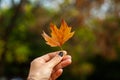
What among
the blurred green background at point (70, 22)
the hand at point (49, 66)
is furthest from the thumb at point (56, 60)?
the blurred green background at point (70, 22)

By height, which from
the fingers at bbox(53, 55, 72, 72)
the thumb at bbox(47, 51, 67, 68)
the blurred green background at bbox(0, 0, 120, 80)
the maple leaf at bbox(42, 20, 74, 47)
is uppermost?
the maple leaf at bbox(42, 20, 74, 47)

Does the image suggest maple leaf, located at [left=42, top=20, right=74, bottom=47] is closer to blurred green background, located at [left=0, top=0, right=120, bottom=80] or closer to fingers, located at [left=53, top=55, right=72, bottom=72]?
fingers, located at [left=53, top=55, right=72, bottom=72]

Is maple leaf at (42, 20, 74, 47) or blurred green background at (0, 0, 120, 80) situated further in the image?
blurred green background at (0, 0, 120, 80)

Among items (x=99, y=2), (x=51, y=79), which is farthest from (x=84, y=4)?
(x=51, y=79)

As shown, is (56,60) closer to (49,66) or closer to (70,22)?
(49,66)

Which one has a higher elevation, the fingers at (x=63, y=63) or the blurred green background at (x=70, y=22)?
the fingers at (x=63, y=63)

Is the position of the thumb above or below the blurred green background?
above

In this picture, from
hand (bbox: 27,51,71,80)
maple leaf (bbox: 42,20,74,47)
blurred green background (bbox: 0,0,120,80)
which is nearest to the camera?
hand (bbox: 27,51,71,80)

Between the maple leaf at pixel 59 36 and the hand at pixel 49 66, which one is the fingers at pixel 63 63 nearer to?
the hand at pixel 49 66

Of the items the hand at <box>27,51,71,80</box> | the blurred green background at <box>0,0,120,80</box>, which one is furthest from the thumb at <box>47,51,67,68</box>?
the blurred green background at <box>0,0,120,80</box>

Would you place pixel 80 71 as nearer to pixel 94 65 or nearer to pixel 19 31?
pixel 19 31
